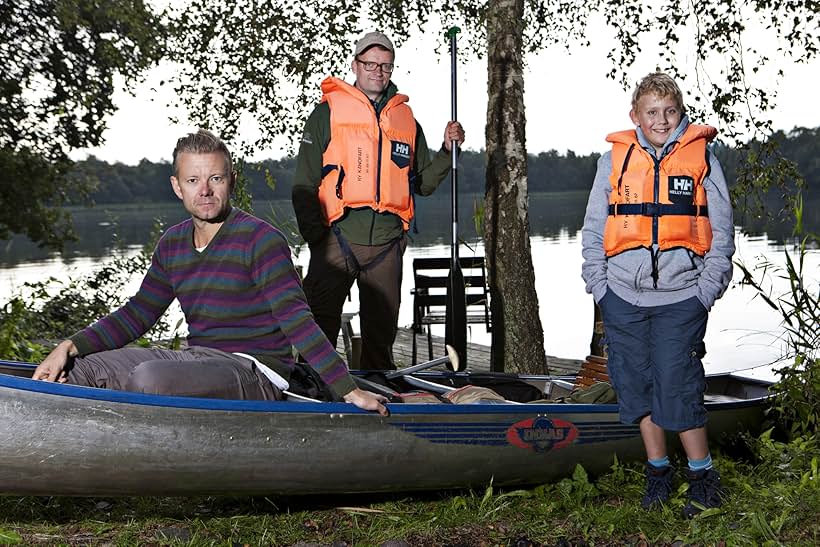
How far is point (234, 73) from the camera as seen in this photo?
25.0ft

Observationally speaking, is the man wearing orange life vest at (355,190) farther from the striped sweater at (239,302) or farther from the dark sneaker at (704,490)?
the dark sneaker at (704,490)

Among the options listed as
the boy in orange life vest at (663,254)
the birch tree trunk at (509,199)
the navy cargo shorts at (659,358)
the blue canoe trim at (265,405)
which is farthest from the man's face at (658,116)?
Answer: the birch tree trunk at (509,199)

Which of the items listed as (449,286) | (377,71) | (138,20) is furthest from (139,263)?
(377,71)

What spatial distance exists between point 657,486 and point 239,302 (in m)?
1.69

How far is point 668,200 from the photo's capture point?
11.3ft

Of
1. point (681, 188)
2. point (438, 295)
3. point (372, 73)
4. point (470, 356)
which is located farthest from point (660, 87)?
point (470, 356)

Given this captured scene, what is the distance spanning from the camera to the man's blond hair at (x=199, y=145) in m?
3.17

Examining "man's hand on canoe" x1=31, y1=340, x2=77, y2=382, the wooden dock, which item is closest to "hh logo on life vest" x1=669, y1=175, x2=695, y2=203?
"man's hand on canoe" x1=31, y1=340, x2=77, y2=382

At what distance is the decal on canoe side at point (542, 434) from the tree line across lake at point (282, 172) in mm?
4074

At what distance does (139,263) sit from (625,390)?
7922mm

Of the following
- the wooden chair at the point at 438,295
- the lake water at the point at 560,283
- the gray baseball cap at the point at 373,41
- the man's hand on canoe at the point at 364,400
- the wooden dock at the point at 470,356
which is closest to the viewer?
the man's hand on canoe at the point at 364,400

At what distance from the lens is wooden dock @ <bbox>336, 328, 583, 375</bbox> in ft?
26.0

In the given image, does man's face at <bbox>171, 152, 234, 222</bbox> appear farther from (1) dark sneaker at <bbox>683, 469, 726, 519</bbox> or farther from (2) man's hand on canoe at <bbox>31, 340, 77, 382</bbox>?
(1) dark sneaker at <bbox>683, 469, 726, 519</bbox>

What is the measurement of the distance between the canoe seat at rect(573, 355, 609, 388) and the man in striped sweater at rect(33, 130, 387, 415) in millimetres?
1527
